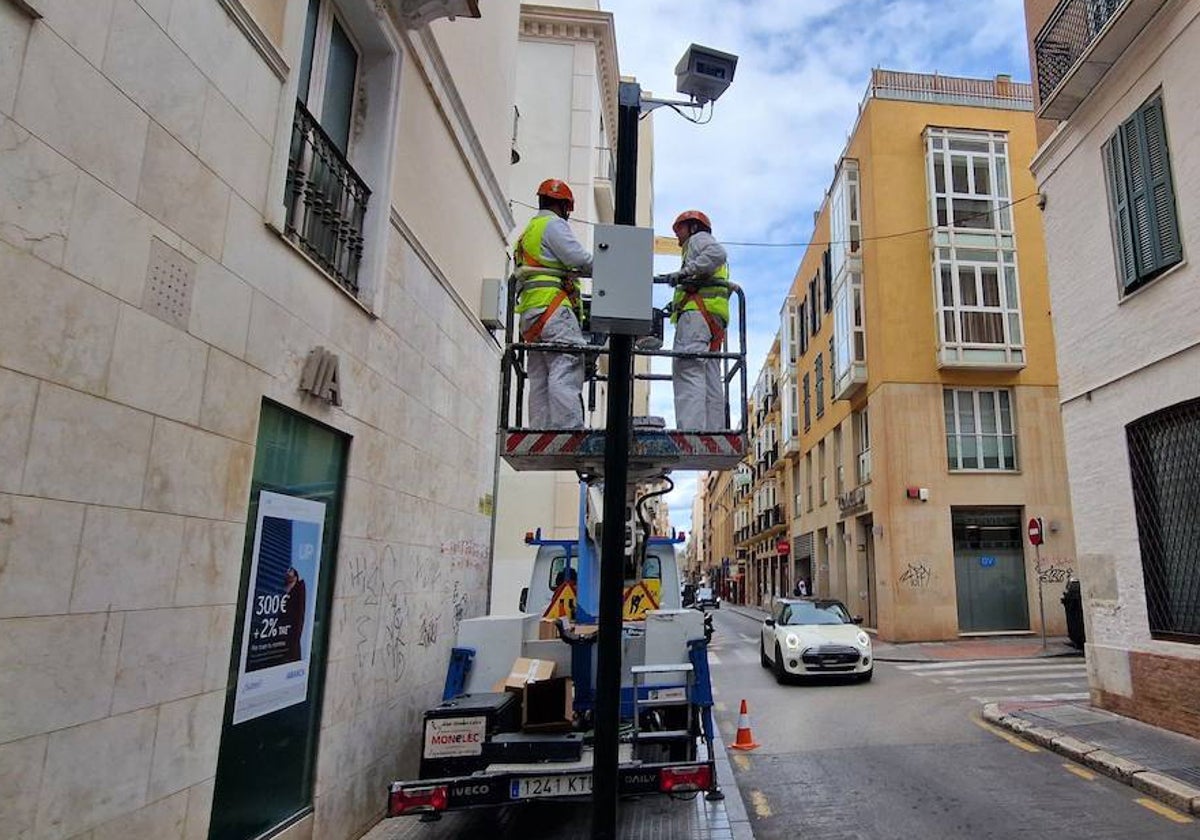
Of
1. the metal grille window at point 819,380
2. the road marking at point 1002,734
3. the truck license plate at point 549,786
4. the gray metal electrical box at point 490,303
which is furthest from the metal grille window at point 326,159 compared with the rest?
the metal grille window at point 819,380

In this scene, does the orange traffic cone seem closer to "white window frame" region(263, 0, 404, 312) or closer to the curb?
the curb

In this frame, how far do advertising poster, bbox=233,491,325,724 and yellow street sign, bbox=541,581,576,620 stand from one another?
2.52 m

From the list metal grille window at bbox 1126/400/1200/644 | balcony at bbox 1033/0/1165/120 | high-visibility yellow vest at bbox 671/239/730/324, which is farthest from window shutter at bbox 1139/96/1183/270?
high-visibility yellow vest at bbox 671/239/730/324

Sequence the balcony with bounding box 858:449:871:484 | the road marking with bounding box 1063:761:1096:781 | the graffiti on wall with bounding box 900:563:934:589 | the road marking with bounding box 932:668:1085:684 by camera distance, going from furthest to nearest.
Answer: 1. the balcony with bounding box 858:449:871:484
2. the graffiti on wall with bounding box 900:563:934:589
3. the road marking with bounding box 932:668:1085:684
4. the road marking with bounding box 1063:761:1096:781

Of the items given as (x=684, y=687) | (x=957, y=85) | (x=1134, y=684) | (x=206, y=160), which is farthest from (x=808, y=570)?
(x=206, y=160)

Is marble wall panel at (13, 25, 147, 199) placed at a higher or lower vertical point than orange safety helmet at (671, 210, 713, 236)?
lower

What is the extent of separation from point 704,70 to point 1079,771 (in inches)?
293

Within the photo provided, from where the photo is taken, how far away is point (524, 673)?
215 inches

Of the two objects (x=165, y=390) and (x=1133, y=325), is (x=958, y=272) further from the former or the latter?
(x=165, y=390)

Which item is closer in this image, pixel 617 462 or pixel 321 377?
pixel 617 462

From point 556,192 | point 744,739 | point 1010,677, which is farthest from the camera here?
point 1010,677

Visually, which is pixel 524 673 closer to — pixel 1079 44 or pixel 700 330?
pixel 700 330

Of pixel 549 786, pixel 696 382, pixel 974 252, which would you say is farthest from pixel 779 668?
pixel 974 252

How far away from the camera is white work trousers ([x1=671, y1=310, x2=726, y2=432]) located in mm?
5234
